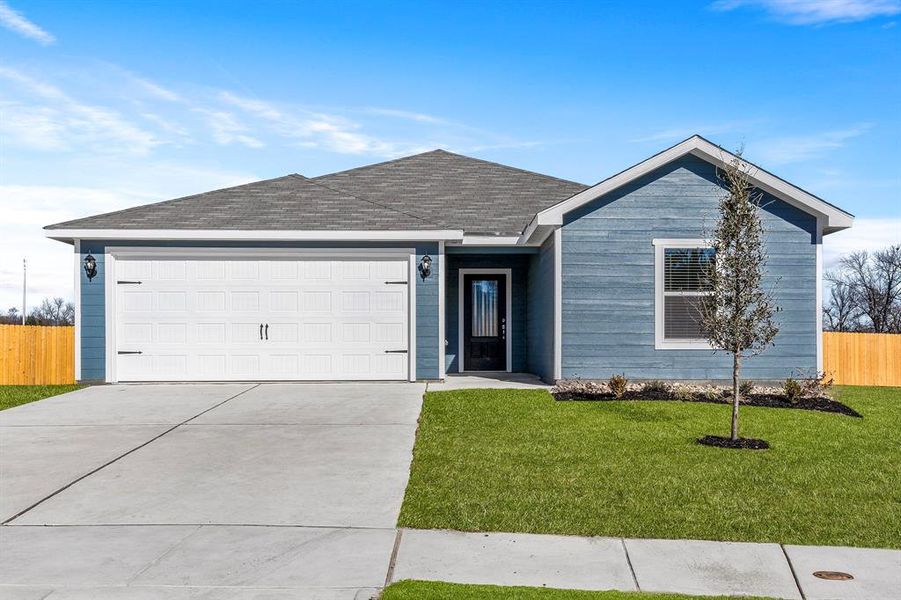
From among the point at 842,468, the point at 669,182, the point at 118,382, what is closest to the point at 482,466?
the point at 842,468

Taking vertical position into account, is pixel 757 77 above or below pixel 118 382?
above

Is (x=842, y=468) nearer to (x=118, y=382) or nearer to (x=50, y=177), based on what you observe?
(x=118, y=382)

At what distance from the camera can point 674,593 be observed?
13.9 feet

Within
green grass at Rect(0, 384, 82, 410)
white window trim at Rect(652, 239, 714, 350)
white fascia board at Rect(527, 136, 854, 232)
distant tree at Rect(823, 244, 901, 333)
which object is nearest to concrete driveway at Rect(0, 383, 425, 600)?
green grass at Rect(0, 384, 82, 410)

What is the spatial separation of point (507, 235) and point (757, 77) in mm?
7476

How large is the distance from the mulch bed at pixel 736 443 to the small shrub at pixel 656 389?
341 cm

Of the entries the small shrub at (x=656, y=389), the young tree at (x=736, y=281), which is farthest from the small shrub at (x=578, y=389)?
the young tree at (x=736, y=281)

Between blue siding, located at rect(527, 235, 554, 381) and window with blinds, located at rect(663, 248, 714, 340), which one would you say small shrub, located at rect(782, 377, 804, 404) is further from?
blue siding, located at rect(527, 235, 554, 381)

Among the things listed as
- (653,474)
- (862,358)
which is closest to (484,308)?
(653,474)

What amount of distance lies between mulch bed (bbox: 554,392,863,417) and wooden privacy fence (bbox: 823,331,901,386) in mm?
8227

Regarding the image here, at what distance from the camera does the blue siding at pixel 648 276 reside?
41.9ft

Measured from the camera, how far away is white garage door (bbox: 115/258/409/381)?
1351 cm

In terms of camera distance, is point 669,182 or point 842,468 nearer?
point 842,468

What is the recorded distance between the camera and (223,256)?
44.7 feet
